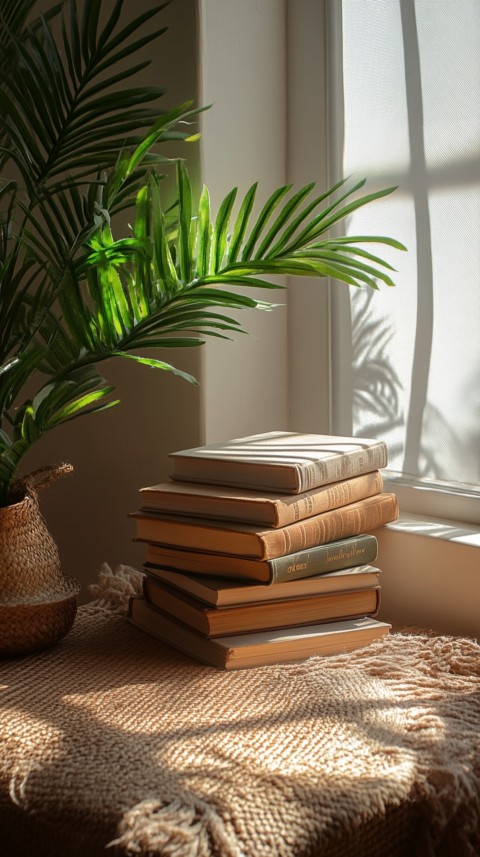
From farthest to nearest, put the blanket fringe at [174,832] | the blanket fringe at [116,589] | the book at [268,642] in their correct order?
the blanket fringe at [116,589] < the book at [268,642] < the blanket fringe at [174,832]

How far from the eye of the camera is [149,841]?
2.13 ft

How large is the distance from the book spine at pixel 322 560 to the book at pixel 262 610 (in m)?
0.03

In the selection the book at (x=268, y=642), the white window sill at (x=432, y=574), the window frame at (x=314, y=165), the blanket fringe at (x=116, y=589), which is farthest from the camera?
the window frame at (x=314, y=165)

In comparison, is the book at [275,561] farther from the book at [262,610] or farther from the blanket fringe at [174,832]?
the blanket fringe at [174,832]

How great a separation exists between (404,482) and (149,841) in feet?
2.63

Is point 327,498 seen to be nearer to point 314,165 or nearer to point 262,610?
point 262,610

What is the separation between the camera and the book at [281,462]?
3.42ft

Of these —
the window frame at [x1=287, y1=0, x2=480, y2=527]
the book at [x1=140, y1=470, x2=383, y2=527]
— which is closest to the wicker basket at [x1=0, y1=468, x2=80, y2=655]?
the book at [x1=140, y1=470, x2=383, y2=527]

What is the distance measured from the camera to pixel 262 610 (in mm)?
1027

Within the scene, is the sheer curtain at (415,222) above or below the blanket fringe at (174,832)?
above

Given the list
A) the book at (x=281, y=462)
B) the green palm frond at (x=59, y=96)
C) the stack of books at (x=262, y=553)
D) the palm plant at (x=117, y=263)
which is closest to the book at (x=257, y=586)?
the stack of books at (x=262, y=553)

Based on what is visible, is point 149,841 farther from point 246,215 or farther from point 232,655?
point 246,215

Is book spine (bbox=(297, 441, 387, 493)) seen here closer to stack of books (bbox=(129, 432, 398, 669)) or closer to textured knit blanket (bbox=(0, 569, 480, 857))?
stack of books (bbox=(129, 432, 398, 669))

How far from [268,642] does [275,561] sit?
0.09 meters
